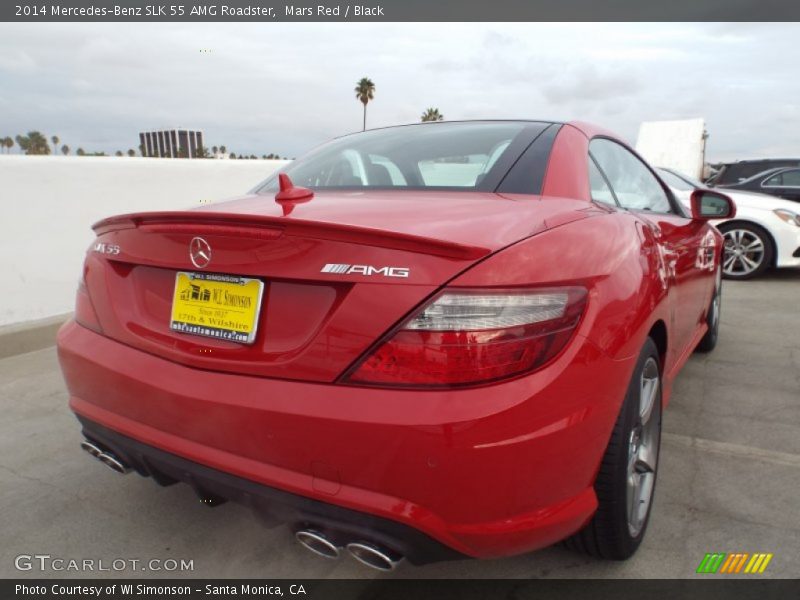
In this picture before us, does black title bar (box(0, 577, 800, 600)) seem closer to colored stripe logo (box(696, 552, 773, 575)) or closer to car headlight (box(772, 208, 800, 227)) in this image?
colored stripe logo (box(696, 552, 773, 575))

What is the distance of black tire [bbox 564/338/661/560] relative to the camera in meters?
1.67

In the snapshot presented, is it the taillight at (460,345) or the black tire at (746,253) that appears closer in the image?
the taillight at (460,345)

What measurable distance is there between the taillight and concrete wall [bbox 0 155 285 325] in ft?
12.0

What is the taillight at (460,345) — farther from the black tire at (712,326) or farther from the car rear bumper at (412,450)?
the black tire at (712,326)

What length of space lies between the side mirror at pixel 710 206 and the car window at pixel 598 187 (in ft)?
3.35

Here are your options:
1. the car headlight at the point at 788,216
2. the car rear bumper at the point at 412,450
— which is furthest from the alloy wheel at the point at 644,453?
the car headlight at the point at 788,216

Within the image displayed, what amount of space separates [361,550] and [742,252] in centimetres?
750

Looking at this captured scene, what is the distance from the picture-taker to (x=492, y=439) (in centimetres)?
133

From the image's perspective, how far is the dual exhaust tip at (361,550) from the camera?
1.42m

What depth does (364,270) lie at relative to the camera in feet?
4.54

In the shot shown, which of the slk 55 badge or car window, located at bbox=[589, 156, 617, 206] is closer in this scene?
the slk 55 badge

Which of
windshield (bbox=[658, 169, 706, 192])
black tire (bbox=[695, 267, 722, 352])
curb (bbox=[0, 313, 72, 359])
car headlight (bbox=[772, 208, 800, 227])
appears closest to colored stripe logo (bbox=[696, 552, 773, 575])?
black tire (bbox=[695, 267, 722, 352])

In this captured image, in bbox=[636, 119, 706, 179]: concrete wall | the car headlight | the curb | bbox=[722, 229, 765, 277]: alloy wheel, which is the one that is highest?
bbox=[636, 119, 706, 179]: concrete wall

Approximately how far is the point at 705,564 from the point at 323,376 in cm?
145
